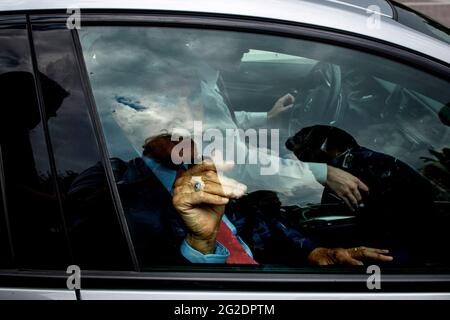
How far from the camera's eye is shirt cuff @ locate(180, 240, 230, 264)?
1.75m

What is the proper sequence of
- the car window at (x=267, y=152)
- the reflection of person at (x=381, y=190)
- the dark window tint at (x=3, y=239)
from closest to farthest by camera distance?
the dark window tint at (x=3, y=239) → the car window at (x=267, y=152) → the reflection of person at (x=381, y=190)

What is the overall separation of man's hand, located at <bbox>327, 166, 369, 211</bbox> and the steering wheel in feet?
0.57

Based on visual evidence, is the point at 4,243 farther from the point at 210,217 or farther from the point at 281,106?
the point at 281,106

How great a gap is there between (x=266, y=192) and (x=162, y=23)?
58 cm

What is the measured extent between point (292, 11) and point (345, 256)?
74cm

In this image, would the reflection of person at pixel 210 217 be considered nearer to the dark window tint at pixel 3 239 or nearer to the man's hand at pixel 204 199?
the man's hand at pixel 204 199

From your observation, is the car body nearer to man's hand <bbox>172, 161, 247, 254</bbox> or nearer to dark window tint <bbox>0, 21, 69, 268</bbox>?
dark window tint <bbox>0, 21, 69, 268</bbox>

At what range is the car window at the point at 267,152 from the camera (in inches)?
67.9

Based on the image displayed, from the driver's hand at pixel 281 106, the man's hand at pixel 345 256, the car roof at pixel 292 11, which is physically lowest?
the man's hand at pixel 345 256

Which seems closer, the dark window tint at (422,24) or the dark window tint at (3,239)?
the dark window tint at (3,239)

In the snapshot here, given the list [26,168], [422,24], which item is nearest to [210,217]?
[26,168]

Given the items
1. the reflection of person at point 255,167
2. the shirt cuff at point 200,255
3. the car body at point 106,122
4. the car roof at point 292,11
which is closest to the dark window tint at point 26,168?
the car body at point 106,122

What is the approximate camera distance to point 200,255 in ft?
5.78

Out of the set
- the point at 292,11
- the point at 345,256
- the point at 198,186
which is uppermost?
the point at 292,11
